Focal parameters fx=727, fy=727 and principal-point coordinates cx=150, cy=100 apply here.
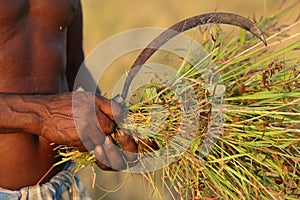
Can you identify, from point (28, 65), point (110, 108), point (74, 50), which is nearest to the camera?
point (110, 108)

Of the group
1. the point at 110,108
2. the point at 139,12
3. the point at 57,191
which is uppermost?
the point at 139,12

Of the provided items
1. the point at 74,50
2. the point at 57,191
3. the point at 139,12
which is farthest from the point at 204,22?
the point at 139,12

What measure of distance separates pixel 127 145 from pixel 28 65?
1.40 feet

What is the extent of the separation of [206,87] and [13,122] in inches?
18.4

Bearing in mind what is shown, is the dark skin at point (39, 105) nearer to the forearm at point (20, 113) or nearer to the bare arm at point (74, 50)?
the forearm at point (20, 113)

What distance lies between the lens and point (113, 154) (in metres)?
1.70

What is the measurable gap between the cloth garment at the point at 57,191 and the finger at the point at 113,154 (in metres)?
0.18

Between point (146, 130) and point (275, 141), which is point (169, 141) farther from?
point (275, 141)

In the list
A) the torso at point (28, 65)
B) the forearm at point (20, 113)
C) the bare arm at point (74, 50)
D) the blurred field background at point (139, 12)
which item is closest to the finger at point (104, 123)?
the forearm at point (20, 113)

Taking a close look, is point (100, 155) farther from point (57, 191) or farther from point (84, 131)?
point (57, 191)

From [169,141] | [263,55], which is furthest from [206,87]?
[263,55]

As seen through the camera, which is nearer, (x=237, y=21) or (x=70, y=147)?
(x=237, y=21)

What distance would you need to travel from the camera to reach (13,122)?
5.69 feet

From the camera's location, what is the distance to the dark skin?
166cm
